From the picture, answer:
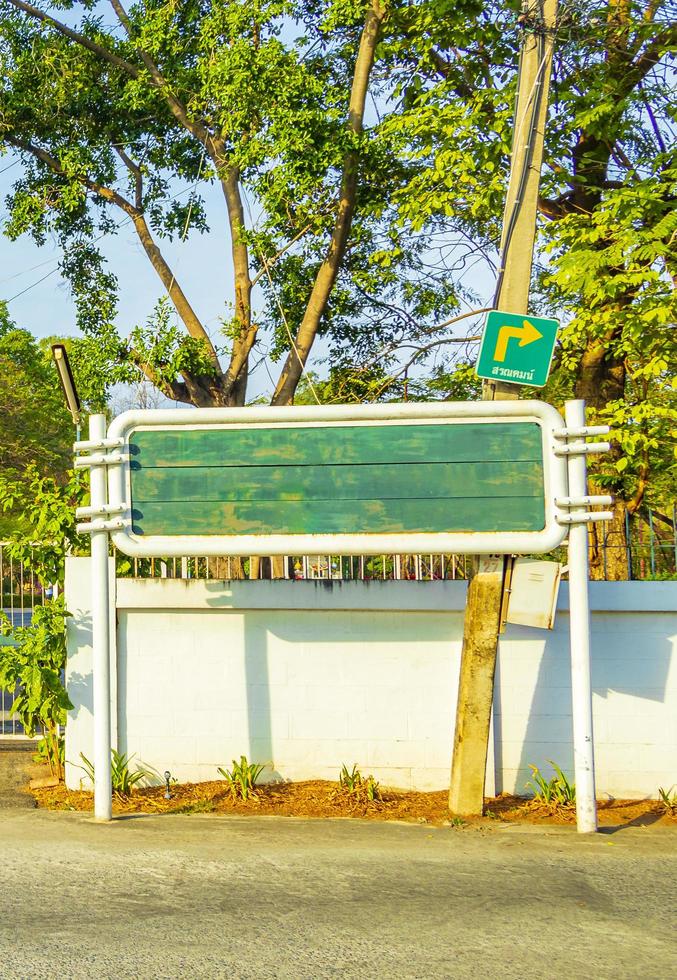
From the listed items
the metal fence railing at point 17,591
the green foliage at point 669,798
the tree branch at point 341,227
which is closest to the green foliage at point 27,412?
the tree branch at point 341,227

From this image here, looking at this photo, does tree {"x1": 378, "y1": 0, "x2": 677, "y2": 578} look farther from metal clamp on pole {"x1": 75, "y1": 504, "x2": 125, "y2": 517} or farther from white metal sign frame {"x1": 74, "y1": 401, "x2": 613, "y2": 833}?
metal clamp on pole {"x1": 75, "y1": 504, "x2": 125, "y2": 517}

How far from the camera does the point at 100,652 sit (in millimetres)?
7629

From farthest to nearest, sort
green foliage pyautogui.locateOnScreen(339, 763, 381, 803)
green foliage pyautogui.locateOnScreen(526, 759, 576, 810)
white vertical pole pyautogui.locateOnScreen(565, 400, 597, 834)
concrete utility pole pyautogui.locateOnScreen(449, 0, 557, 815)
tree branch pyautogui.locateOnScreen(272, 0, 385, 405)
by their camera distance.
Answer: tree branch pyautogui.locateOnScreen(272, 0, 385, 405), green foliage pyautogui.locateOnScreen(339, 763, 381, 803), green foliage pyautogui.locateOnScreen(526, 759, 576, 810), concrete utility pole pyautogui.locateOnScreen(449, 0, 557, 815), white vertical pole pyautogui.locateOnScreen(565, 400, 597, 834)

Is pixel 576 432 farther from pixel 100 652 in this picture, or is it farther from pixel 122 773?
pixel 122 773

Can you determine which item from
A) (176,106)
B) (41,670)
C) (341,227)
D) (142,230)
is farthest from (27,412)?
(41,670)

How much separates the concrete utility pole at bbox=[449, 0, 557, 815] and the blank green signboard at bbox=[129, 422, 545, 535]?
0.52m

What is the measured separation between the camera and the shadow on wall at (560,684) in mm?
8250

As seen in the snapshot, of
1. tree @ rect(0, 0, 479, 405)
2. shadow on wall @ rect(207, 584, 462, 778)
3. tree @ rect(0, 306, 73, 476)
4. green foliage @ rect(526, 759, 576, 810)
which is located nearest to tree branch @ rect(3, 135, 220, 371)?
tree @ rect(0, 0, 479, 405)

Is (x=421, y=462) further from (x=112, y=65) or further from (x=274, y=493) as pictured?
(x=112, y=65)

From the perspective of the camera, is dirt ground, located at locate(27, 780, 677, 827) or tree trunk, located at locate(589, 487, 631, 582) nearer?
dirt ground, located at locate(27, 780, 677, 827)

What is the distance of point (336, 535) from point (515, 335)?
195cm

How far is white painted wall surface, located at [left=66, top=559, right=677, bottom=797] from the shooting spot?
8250mm

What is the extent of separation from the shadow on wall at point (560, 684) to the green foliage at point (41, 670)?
3.63 m

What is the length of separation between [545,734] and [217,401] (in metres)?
6.62
